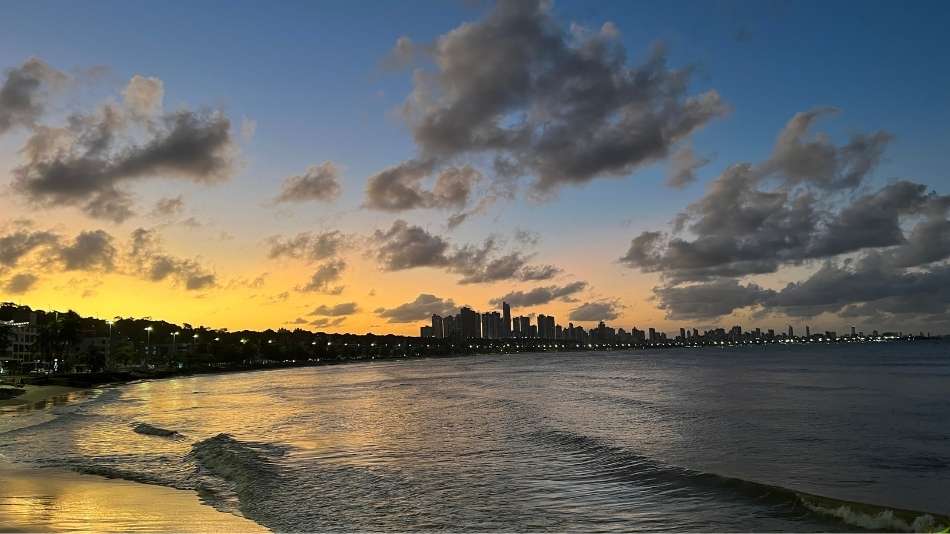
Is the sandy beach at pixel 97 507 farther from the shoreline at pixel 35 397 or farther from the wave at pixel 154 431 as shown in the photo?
the shoreline at pixel 35 397

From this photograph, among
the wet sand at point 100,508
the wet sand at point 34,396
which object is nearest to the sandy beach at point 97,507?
the wet sand at point 100,508

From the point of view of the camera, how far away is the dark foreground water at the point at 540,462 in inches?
656

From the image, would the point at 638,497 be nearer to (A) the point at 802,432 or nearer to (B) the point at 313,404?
(A) the point at 802,432

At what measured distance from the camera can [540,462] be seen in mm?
25000

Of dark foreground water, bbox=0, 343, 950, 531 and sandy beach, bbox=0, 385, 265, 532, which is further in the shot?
dark foreground water, bbox=0, 343, 950, 531

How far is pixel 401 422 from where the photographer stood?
133 ft

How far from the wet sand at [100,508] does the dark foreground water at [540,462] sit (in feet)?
3.61

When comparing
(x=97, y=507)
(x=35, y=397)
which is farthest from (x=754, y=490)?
(x=35, y=397)

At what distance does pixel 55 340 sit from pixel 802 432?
16272 centimetres

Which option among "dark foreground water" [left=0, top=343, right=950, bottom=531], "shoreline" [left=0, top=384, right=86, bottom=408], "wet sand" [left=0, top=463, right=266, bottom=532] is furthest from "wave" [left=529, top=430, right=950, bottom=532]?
"shoreline" [left=0, top=384, right=86, bottom=408]

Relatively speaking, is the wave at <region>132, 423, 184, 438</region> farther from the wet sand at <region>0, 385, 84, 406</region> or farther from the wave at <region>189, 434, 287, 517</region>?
the wet sand at <region>0, 385, 84, 406</region>

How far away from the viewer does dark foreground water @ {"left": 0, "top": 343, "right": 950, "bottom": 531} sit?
16.7 metres

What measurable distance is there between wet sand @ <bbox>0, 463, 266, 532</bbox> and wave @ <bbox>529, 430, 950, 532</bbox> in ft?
42.6

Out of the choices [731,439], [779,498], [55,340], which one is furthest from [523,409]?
[55,340]
